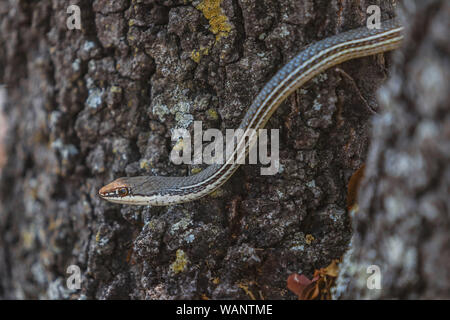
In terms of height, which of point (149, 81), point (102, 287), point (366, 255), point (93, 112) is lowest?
point (102, 287)

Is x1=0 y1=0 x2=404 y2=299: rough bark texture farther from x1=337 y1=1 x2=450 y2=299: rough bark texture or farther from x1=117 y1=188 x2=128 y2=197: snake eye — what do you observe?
x1=337 y1=1 x2=450 y2=299: rough bark texture

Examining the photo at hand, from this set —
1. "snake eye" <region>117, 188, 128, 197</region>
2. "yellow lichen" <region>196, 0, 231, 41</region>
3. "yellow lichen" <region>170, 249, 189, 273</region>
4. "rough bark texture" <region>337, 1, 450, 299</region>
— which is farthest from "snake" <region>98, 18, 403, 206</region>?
"rough bark texture" <region>337, 1, 450, 299</region>

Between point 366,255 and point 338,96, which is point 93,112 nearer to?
point 338,96

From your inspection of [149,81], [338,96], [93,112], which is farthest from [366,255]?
[93,112]

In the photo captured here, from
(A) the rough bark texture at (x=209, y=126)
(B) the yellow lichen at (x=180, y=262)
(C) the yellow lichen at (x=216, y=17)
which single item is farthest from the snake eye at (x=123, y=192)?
(C) the yellow lichen at (x=216, y=17)

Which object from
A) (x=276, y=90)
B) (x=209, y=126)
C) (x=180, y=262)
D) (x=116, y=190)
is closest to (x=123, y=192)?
(x=116, y=190)

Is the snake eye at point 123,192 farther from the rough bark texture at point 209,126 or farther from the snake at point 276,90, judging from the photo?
the rough bark texture at point 209,126
